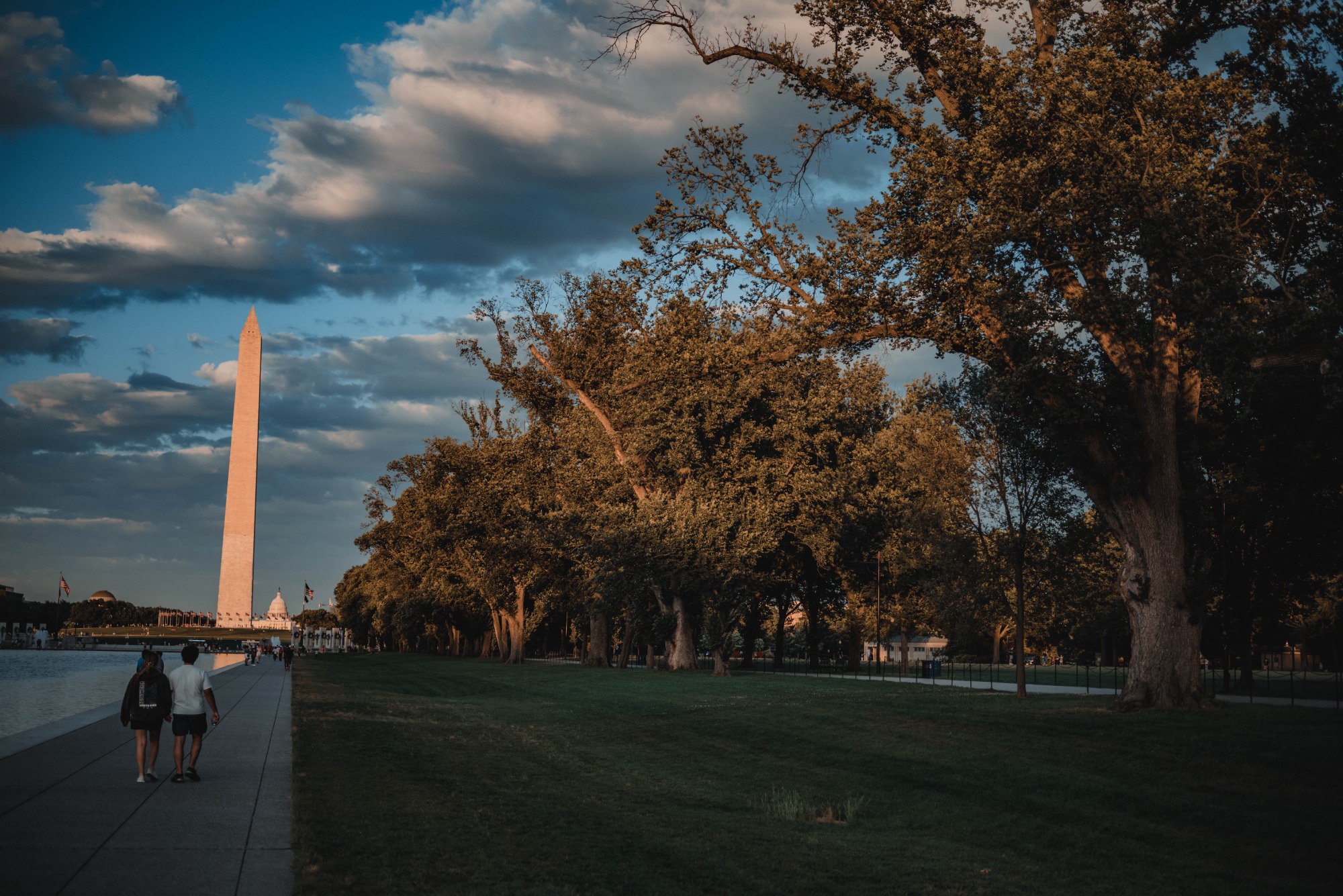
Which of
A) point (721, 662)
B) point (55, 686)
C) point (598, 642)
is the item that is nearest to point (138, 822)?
point (721, 662)

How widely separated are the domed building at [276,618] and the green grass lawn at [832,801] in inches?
5722

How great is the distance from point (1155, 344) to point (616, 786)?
1334 cm

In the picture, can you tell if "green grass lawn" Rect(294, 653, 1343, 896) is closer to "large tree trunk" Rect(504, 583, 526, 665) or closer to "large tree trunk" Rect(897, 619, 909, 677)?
"large tree trunk" Rect(897, 619, 909, 677)

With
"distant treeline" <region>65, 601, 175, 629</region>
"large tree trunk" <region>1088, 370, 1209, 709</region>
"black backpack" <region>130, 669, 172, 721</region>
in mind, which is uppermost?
"large tree trunk" <region>1088, 370, 1209, 709</region>

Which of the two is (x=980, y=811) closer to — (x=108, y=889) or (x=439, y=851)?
(x=439, y=851)

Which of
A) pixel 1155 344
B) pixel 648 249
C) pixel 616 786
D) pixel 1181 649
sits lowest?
pixel 616 786

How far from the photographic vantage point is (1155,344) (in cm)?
2086

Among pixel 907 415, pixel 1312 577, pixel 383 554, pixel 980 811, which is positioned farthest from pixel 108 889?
pixel 383 554

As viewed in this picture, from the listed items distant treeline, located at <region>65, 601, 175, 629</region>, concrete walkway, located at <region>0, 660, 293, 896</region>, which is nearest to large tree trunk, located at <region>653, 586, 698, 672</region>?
concrete walkway, located at <region>0, 660, 293, 896</region>

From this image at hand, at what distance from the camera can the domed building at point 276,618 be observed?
16700 centimetres

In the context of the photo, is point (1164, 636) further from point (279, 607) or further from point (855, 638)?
point (279, 607)

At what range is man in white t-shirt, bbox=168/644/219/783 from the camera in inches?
543

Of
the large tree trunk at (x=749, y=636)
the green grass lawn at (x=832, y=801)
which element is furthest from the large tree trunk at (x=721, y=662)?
the green grass lawn at (x=832, y=801)

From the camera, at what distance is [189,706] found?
45.7 feet
